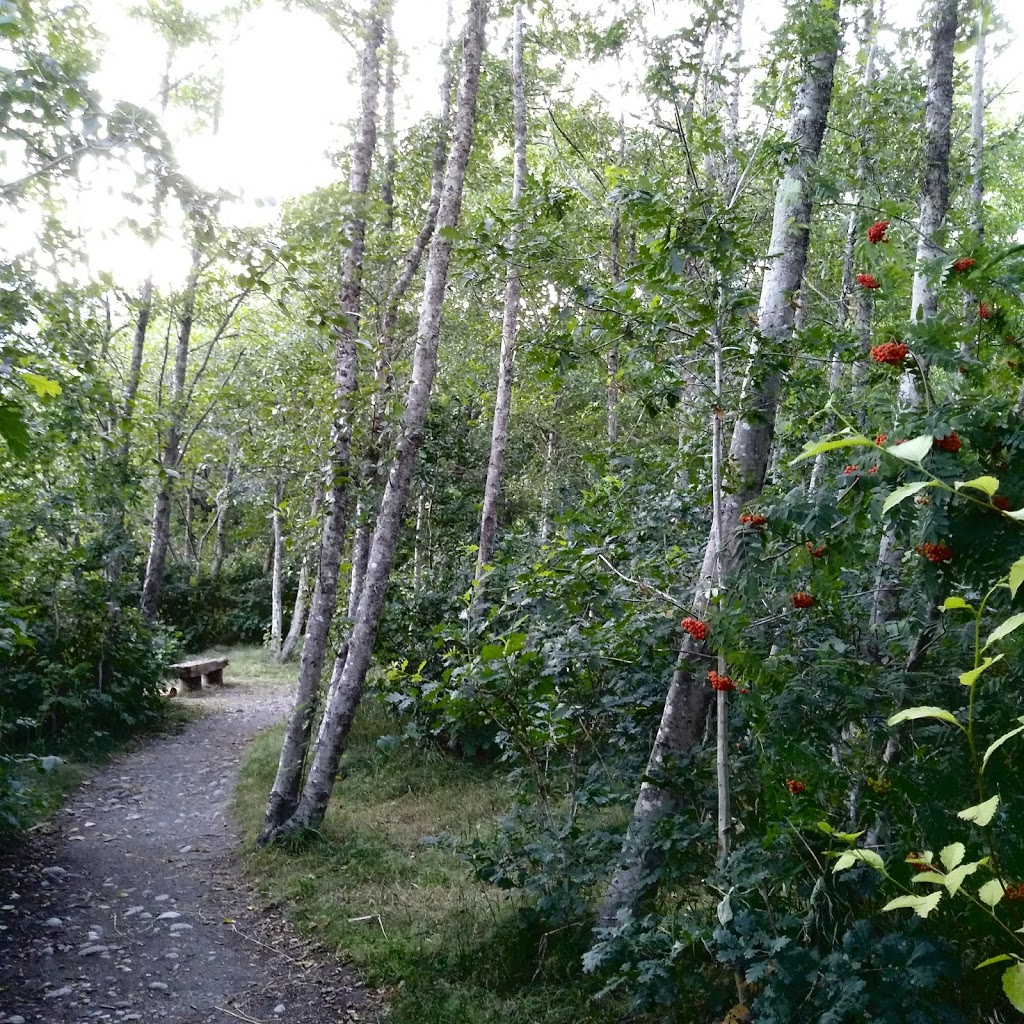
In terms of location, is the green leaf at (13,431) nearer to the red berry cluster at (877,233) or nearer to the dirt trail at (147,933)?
the red berry cluster at (877,233)

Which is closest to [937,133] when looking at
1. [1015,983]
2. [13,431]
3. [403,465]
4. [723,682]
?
[723,682]

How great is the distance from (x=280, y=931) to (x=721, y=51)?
1270cm

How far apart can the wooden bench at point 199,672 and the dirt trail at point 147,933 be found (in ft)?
21.2

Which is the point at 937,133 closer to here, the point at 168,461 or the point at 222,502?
the point at 168,461

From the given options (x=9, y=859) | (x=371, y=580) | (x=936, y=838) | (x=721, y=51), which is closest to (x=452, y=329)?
(x=721, y=51)

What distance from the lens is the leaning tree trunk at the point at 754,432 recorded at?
153 inches

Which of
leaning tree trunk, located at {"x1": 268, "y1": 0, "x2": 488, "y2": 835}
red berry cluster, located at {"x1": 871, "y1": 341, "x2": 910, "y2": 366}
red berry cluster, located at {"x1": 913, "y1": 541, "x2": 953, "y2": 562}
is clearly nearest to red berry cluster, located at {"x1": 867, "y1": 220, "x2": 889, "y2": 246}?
red berry cluster, located at {"x1": 871, "y1": 341, "x2": 910, "y2": 366}

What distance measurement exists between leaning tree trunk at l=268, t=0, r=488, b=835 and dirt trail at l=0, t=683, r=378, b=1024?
3.62 feet

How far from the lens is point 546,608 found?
14.9 ft

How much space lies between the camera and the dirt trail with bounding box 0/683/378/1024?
4.63 metres

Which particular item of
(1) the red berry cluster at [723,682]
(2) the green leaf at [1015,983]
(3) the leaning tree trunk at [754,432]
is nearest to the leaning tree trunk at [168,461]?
(3) the leaning tree trunk at [754,432]

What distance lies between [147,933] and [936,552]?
19.0ft

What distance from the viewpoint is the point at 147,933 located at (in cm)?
552

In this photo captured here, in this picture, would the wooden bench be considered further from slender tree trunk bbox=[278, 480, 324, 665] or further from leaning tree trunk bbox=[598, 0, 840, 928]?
leaning tree trunk bbox=[598, 0, 840, 928]
